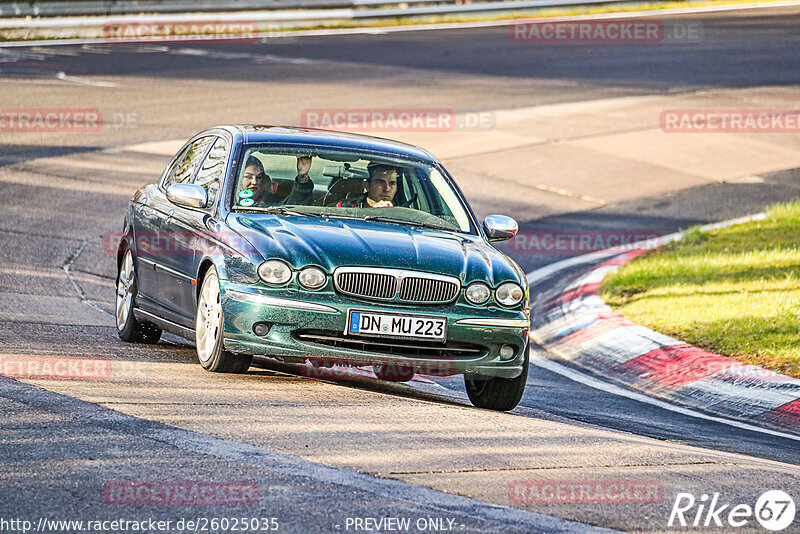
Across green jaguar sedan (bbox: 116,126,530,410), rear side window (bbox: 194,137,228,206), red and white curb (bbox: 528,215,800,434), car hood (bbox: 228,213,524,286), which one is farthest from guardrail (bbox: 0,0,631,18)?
car hood (bbox: 228,213,524,286)

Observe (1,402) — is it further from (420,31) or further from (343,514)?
(420,31)

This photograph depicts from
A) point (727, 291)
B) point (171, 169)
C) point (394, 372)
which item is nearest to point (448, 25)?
point (727, 291)

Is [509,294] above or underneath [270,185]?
underneath

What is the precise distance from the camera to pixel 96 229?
14.9 metres

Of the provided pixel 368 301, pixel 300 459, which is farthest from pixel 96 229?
pixel 300 459

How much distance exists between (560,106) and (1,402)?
759 inches

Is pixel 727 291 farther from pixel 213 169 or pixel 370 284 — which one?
pixel 370 284

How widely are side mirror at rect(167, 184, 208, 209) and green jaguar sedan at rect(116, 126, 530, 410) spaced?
0.01 metres

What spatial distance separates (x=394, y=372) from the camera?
9125 millimetres

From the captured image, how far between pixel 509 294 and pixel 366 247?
94cm

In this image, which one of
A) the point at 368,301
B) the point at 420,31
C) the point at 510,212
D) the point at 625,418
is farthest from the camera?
the point at 420,31

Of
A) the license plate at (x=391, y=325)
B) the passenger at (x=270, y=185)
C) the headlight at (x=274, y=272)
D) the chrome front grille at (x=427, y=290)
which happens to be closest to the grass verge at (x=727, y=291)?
the chrome front grille at (x=427, y=290)

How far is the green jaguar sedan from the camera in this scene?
7617mm

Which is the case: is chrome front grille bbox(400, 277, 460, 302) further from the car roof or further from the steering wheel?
the car roof
